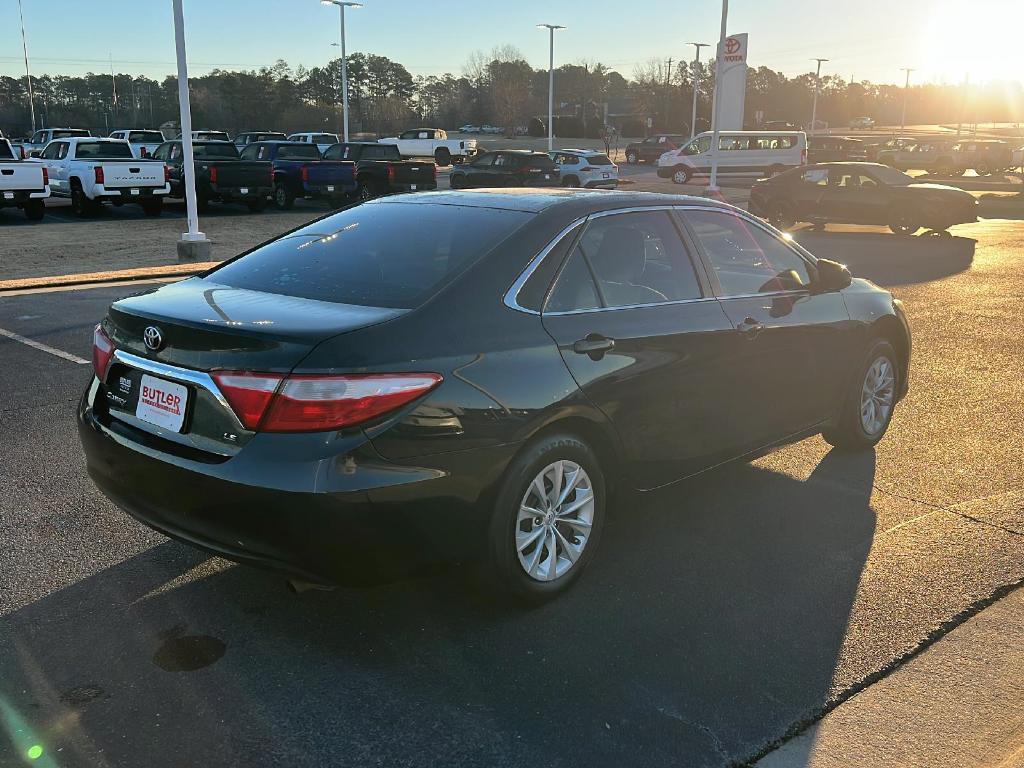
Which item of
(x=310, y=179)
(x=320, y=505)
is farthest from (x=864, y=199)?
(x=320, y=505)

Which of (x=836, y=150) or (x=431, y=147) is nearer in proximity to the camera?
(x=431, y=147)

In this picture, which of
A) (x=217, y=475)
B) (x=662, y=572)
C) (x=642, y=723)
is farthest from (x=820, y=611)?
(x=217, y=475)

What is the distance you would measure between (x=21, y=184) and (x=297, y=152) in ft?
27.1

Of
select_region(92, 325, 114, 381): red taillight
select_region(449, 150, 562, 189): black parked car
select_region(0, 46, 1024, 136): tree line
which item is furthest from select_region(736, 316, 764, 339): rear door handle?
select_region(0, 46, 1024, 136): tree line

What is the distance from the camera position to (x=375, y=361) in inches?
120

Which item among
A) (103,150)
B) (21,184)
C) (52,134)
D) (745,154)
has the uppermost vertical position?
(52,134)

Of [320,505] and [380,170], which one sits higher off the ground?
[380,170]

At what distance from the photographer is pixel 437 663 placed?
10.7 feet

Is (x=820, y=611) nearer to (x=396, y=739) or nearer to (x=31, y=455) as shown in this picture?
(x=396, y=739)

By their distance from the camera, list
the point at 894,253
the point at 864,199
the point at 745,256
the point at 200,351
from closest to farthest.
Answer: the point at 200,351, the point at 745,256, the point at 894,253, the point at 864,199

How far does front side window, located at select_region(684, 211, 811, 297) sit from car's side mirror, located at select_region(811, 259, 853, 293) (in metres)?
0.07

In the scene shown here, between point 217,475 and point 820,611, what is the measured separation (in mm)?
2319

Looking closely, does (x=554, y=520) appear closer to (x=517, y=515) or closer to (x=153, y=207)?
(x=517, y=515)

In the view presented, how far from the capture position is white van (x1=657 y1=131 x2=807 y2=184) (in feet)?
126
